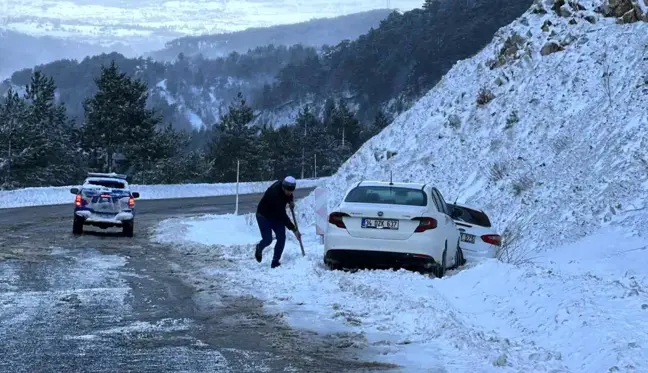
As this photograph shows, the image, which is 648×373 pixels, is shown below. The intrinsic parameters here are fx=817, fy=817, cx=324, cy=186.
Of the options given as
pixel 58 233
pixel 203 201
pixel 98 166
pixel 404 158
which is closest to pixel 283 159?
pixel 98 166

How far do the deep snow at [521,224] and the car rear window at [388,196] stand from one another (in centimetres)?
127

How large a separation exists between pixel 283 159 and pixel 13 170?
132 ft

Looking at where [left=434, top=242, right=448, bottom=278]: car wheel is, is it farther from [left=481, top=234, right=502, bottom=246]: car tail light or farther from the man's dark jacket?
[left=481, top=234, right=502, bottom=246]: car tail light

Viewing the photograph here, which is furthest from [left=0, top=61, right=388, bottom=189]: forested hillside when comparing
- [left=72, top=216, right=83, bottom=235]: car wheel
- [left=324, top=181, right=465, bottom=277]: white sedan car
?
[left=324, top=181, right=465, bottom=277]: white sedan car

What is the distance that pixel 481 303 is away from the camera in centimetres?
940

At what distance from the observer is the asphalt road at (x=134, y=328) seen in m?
6.50

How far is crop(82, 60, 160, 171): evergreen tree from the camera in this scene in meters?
63.3

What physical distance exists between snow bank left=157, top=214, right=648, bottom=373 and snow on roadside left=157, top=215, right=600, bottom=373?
0.5 inches

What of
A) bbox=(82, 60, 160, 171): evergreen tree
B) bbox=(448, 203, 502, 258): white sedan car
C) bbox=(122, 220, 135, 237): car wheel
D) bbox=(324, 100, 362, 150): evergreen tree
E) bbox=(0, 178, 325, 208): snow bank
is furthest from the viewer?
bbox=(324, 100, 362, 150): evergreen tree

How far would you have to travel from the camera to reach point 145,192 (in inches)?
1927

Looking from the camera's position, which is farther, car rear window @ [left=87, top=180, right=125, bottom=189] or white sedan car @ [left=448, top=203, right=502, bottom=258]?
car rear window @ [left=87, top=180, right=125, bottom=189]

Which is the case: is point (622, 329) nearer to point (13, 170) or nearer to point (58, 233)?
point (58, 233)

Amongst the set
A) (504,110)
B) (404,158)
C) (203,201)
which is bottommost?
(203,201)

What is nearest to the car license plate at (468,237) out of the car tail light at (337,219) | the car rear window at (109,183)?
the car tail light at (337,219)
